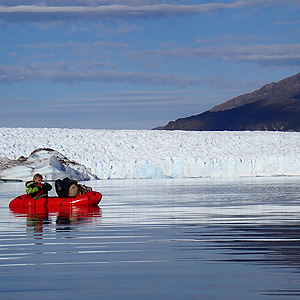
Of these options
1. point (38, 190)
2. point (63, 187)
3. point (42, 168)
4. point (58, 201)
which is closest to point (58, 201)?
point (58, 201)

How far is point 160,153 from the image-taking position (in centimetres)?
4200

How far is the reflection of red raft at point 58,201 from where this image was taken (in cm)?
1547

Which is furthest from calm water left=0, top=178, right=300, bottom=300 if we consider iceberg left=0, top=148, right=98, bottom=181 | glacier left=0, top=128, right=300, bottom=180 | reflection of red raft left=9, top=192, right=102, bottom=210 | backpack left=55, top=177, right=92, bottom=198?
glacier left=0, top=128, right=300, bottom=180

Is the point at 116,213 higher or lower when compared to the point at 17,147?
lower

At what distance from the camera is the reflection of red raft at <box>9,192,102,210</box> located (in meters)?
15.5

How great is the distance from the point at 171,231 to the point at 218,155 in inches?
1276

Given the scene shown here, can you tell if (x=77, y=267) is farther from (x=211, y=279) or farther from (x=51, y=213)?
(x=51, y=213)

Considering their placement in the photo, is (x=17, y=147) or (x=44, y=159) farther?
(x=17, y=147)

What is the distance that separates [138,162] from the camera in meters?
40.4

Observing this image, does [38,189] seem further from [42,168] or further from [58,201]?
[42,168]

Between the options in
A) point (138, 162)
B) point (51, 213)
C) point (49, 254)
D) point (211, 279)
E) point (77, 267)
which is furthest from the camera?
point (138, 162)

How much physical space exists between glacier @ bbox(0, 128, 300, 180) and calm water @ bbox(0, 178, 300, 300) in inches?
1075

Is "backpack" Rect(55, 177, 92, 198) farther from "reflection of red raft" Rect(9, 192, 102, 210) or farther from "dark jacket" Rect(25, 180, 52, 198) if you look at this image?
"reflection of red raft" Rect(9, 192, 102, 210)

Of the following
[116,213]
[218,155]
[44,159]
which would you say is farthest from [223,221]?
[218,155]
